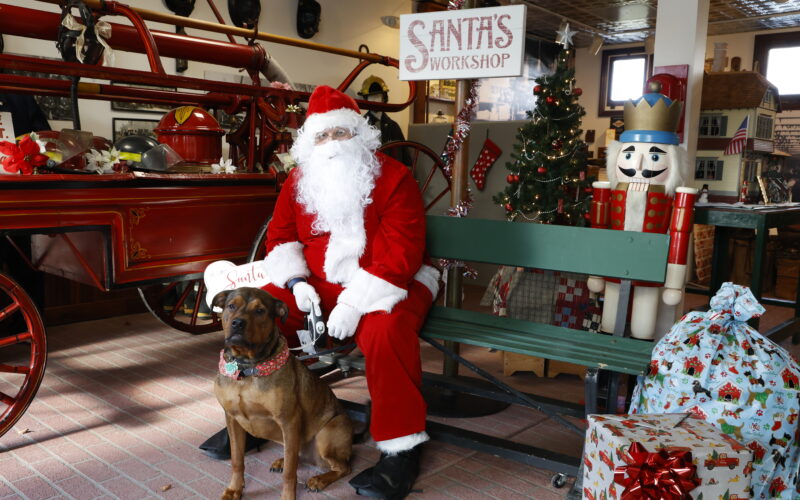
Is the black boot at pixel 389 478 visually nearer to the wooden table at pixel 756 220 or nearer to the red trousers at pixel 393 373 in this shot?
the red trousers at pixel 393 373

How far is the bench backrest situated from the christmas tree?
2.29m

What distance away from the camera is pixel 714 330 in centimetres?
233

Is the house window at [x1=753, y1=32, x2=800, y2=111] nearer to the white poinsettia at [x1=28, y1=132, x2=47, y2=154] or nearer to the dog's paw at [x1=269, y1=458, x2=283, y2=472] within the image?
the dog's paw at [x1=269, y1=458, x2=283, y2=472]

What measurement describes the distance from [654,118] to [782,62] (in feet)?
28.7

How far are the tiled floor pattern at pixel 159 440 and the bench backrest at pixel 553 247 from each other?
88 cm

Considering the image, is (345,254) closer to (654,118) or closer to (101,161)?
(101,161)

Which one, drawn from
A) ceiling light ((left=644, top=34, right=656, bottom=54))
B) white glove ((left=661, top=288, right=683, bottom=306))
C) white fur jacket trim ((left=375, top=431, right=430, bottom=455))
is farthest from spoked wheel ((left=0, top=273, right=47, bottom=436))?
ceiling light ((left=644, top=34, right=656, bottom=54))

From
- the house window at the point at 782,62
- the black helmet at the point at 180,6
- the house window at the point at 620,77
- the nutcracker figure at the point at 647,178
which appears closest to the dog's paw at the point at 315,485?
the nutcracker figure at the point at 647,178

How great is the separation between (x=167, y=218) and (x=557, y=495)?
2.23 m

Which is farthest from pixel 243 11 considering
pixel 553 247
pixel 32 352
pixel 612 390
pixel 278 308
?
pixel 612 390

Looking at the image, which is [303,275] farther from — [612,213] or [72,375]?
[72,375]

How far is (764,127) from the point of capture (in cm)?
701

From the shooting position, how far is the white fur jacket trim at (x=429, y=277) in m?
2.95

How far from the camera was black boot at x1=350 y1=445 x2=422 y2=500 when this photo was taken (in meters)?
2.42
